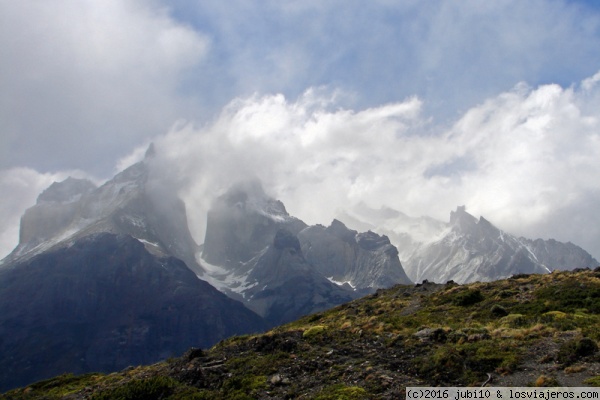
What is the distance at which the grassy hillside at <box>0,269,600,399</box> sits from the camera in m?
25.5

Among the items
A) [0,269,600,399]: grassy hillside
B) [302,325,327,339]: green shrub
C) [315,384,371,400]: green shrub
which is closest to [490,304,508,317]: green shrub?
[0,269,600,399]: grassy hillside

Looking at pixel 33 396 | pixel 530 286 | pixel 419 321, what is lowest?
pixel 33 396

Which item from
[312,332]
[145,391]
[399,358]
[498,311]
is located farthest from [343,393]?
[498,311]

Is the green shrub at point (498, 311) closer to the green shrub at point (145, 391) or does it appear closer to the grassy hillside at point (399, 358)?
the grassy hillside at point (399, 358)

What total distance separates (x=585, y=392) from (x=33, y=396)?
38504 millimetres

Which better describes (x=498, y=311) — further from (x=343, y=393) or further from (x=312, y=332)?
(x=343, y=393)

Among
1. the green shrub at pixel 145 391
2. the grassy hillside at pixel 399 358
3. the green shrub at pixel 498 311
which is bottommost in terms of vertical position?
the green shrub at pixel 145 391

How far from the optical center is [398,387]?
25078 millimetres

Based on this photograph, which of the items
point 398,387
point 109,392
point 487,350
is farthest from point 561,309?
point 109,392

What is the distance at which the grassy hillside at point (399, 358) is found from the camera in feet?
83.6

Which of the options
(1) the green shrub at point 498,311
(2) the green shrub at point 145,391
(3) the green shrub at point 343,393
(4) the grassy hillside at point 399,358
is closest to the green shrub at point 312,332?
(4) the grassy hillside at point 399,358

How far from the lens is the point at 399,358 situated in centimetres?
3011

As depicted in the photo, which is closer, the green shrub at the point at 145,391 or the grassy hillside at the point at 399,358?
the grassy hillside at the point at 399,358

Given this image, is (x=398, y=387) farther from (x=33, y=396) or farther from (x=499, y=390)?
(x=33, y=396)
